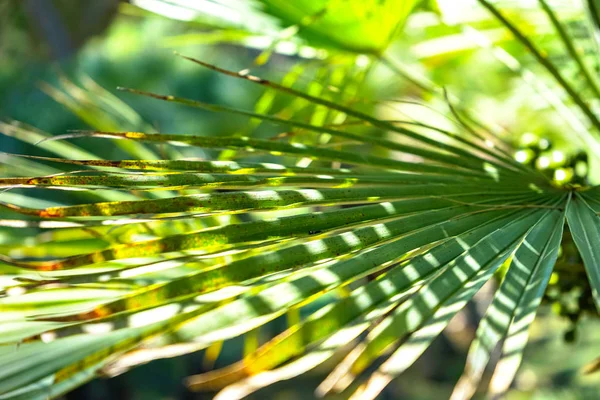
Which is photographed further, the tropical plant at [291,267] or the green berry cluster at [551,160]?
the green berry cluster at [551,160]

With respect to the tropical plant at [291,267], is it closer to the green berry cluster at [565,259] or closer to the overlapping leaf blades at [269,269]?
A: the overlapping leaf blades at [269,269]

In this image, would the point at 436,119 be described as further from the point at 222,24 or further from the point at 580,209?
the point at 580,209

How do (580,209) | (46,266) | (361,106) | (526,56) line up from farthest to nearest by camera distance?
(526,56), (361,106), (580,209), (46,266)

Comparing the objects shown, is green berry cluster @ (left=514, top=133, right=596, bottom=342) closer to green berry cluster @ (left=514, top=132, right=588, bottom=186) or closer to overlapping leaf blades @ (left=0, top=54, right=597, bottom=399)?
green berry cluster @ (left=514, top=132, right=588, bottom=186)

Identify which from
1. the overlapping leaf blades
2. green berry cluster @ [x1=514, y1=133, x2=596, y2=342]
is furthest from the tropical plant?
green berry cluster @ [x1=514, y1=133, x2=596, y2=342]

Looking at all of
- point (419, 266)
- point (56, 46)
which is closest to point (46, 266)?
point (419, 266)

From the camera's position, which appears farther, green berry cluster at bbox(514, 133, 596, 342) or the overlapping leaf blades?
green berry cluster at bbox(514, 133, 596, 342)

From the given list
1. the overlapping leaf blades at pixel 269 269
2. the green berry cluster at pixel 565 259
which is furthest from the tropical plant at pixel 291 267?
the green berry cluster at pixel 565 259

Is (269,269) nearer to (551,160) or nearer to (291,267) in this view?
(291,267)
